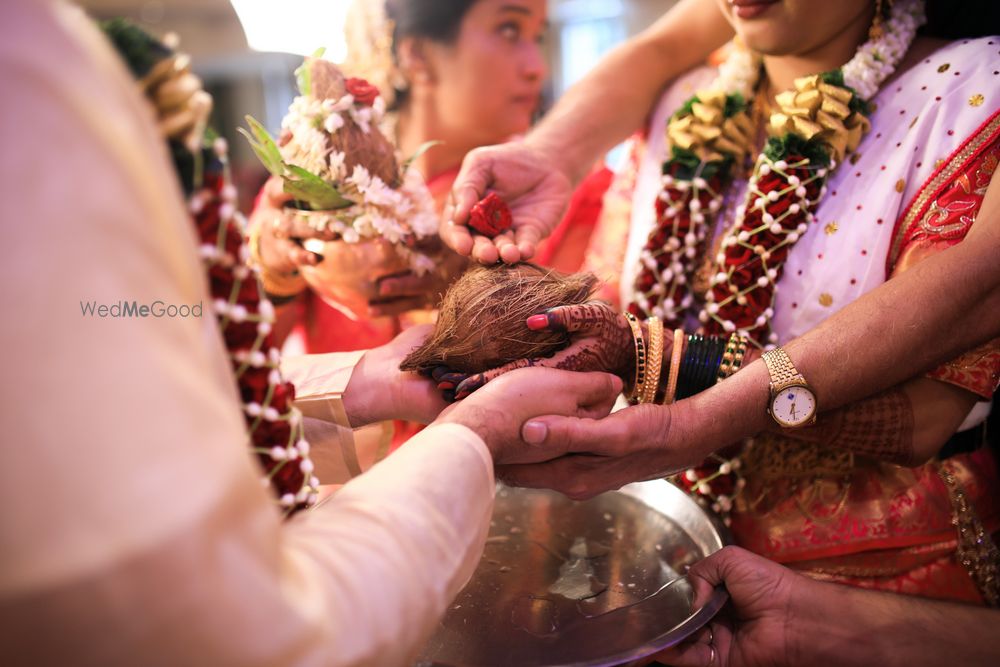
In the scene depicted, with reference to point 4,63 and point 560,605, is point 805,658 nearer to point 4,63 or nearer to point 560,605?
point 560,605

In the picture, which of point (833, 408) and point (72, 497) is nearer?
point (72, 497)

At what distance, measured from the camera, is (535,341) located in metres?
1.32

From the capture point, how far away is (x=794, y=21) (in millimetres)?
1471

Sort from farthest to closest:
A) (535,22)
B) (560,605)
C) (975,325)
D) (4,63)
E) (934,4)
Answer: (535,22), (934,4), (975,325), (560,605), (4,63)

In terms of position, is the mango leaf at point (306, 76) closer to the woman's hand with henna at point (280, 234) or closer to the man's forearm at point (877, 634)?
the woman's hand with henna at point (280, 234)

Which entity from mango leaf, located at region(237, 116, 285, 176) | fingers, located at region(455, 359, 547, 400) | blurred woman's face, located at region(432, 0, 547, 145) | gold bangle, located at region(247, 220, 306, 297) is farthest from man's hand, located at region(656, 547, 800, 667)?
blurred woman's face, located at region(432, 0, 547, 145)

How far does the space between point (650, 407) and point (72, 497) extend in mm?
934

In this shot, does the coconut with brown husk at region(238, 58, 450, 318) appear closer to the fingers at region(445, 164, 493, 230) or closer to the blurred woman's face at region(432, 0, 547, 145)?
the fingers at region(445, 164, 493, 230)

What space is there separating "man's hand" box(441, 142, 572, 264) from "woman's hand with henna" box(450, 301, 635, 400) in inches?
8.3

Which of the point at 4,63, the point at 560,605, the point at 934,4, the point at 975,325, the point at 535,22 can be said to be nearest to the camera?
the point at 4,63

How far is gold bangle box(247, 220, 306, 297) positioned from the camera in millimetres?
2111

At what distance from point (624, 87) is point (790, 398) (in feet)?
3.62

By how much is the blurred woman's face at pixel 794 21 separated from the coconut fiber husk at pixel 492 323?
2.28 feet

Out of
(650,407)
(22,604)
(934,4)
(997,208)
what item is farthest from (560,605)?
(934,4)
